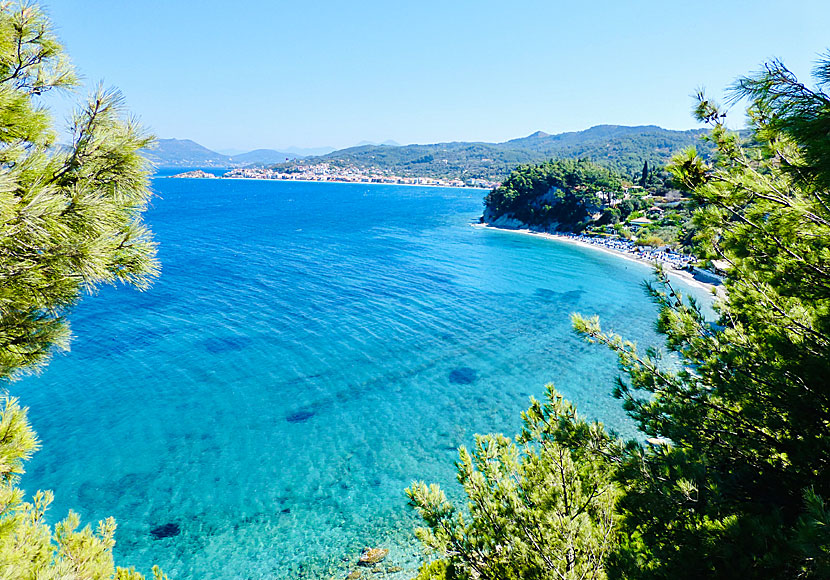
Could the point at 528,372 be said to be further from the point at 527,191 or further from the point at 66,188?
the point at 527,191

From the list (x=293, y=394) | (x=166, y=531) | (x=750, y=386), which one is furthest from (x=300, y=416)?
(x=750, y=386)

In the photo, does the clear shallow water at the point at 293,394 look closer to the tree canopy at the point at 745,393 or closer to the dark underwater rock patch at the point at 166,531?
the dark underwater rock patch at the point at 166,531

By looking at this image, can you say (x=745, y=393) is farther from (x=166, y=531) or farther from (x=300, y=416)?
(x=300, y=416)

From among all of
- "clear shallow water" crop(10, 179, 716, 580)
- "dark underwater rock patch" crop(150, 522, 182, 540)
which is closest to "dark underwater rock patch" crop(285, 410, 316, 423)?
"clear shallow water" crop(10, 179, 716, 580)

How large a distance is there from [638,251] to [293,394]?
163ft

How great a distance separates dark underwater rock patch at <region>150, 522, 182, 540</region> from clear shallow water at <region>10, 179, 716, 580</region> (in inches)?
5.3

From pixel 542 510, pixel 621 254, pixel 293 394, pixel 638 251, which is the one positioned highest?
pixel 542 510

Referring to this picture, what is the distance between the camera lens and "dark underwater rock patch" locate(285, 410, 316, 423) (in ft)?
61.8

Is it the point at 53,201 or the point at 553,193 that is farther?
the point at 553,193

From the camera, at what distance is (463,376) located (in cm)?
2280

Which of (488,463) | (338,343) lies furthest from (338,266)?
(488,463)

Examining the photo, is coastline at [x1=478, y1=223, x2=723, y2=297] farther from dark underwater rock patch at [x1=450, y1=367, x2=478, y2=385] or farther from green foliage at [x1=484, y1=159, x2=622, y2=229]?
dark underwater rock patch at [x1=450, y1=367, x2=478, y2=385]

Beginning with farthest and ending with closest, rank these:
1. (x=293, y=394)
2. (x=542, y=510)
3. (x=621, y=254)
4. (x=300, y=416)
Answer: (x=621, y=254) → (x=293, y=394) → (x=300, y=416) → (x=542, y=510)

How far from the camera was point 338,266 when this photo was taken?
46656 mm
